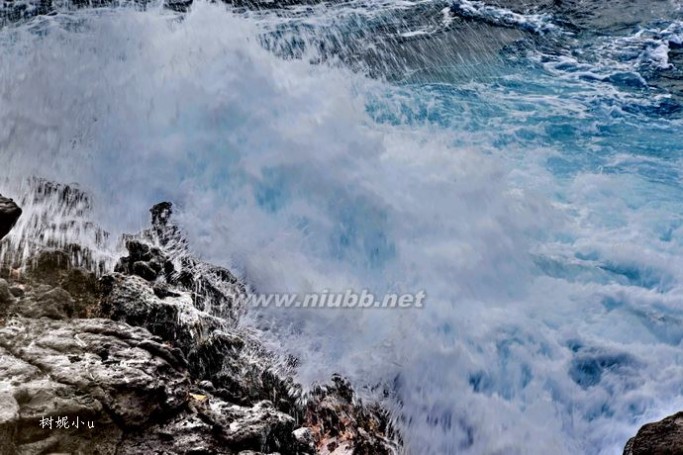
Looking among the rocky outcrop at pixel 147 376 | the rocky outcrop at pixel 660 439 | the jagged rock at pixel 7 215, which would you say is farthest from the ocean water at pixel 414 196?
the jagged rock at pixel 7 215

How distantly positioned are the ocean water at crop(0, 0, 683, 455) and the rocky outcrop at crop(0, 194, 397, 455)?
425 mm

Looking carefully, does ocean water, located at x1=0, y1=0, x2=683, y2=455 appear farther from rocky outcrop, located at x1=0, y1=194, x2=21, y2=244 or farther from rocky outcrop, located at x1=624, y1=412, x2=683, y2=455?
rocky outcrop, located at x1=0, y1=194, x2=21, y2=244

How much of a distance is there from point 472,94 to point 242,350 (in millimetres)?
7454

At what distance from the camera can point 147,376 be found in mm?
4219

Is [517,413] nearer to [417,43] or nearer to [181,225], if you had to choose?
[181,225]

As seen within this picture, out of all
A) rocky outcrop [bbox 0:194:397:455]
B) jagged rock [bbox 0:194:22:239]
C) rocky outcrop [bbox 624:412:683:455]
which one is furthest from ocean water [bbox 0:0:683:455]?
jagged rock [bbox 0:194:22:239]

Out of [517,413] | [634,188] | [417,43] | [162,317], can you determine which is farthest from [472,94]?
[162,317]

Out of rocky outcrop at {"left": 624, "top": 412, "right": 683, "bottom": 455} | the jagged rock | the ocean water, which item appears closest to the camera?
rocky outcrop at {"left": 624, "top": 412, "right": 683, "bottom": 455}

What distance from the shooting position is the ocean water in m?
5.52

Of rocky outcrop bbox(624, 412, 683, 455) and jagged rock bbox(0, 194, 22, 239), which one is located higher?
jagged rock bbox(0, 194, 22, 239)

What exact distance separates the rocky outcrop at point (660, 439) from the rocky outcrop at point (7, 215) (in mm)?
6154

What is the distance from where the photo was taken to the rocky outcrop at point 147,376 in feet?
12.6

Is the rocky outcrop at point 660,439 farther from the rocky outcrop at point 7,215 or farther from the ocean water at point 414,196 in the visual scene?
the rocky outcrop at point 7,215

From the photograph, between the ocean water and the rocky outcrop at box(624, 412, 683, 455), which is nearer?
the rocky outcrop at box(624, 412, 683, 455)
